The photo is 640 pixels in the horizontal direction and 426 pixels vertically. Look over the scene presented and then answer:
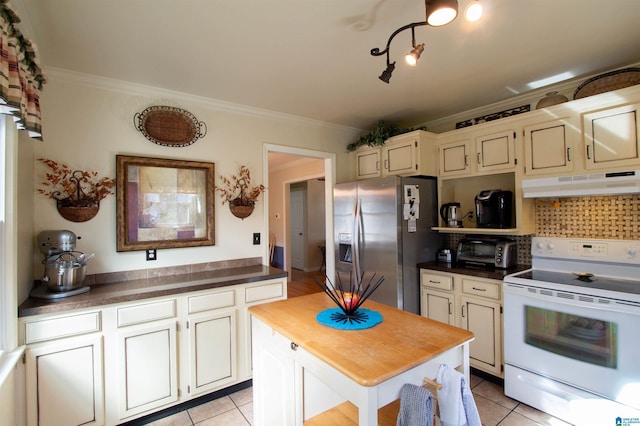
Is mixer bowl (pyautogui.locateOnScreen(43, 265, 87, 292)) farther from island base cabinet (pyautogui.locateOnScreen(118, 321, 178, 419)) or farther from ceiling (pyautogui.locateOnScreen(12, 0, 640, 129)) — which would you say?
ceiling (pyautogui.locateOnScreen(12, 0, 640, 129))

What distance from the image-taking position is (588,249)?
7.65 feet

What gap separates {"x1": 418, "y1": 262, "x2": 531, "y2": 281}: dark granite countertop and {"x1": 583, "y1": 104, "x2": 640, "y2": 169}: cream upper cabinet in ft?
3.19

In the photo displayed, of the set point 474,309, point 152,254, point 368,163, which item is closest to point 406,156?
point 368,163

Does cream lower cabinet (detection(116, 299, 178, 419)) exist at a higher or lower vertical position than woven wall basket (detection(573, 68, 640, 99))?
lower

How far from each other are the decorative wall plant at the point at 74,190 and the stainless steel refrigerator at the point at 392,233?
223 cm

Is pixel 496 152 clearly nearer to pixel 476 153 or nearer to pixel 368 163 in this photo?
pixel 476 153

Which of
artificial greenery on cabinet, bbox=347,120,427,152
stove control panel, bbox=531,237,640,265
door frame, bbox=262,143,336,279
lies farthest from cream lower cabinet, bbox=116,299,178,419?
stove control panel, bbox=531,237,640,265

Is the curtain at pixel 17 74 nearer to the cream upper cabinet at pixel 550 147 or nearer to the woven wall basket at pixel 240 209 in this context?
the woven wall basket at pixel 240 209

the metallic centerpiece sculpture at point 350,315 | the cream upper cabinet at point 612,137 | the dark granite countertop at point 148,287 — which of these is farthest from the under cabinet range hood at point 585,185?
the dark granite countertop at point 148,287

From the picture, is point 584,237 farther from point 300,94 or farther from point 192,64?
point 192,64

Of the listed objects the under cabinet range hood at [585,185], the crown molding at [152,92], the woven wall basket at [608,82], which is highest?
the crown molding at [152,92]

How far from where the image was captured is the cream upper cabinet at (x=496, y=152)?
260 centimetres

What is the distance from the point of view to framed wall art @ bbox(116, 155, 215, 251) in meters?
2.37

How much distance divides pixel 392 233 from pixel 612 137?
1.72 metres
